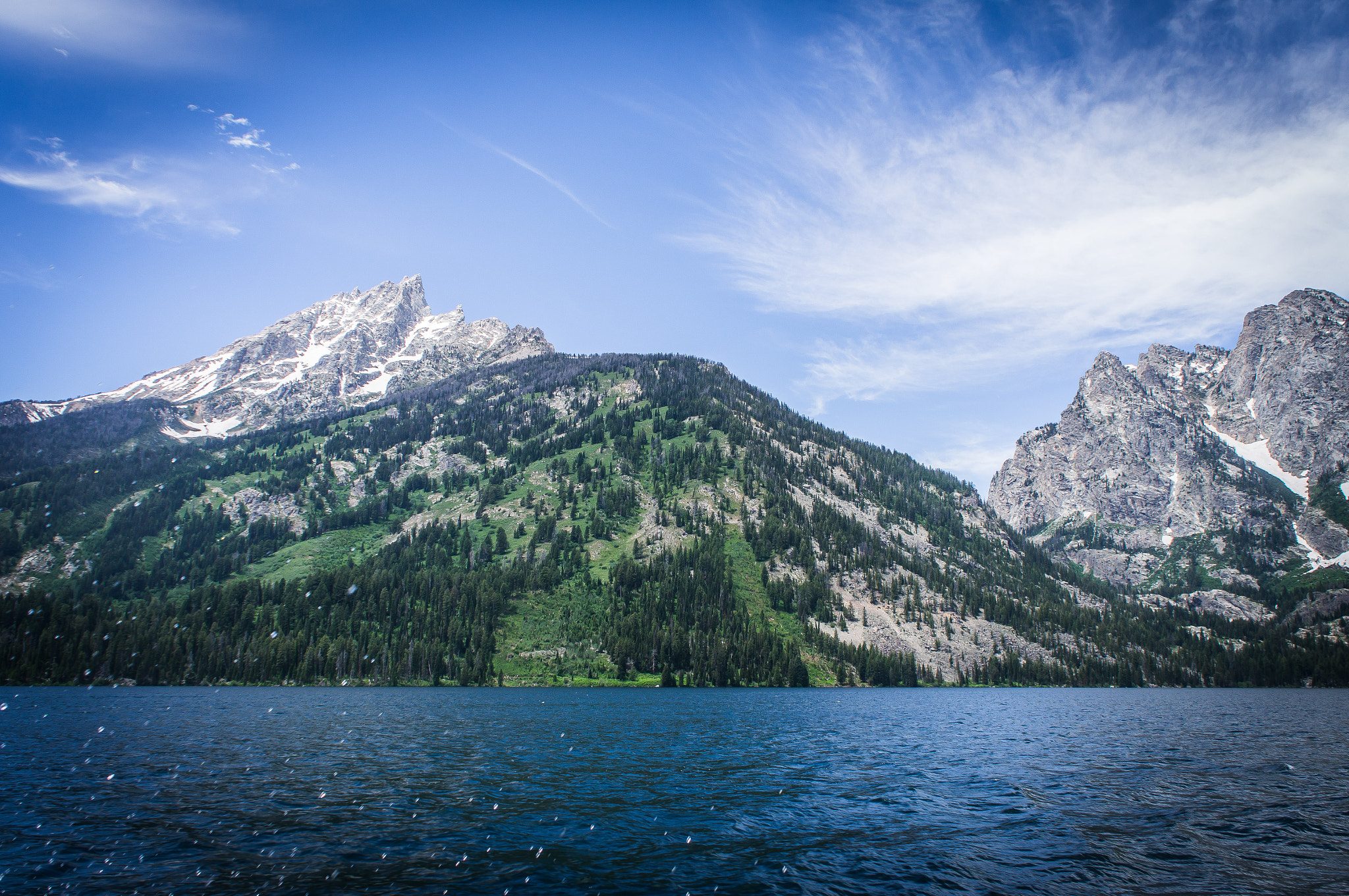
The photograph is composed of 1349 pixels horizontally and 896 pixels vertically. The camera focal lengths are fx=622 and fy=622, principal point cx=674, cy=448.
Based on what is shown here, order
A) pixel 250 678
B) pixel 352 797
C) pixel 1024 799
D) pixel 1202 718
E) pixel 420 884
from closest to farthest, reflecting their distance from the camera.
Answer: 1. pixel 420 884
2. pixel 352 797
3. pixel 1024 799
4. pixel 1202 718
5. pixel 250 678

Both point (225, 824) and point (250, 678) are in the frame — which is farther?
point (250, 678)

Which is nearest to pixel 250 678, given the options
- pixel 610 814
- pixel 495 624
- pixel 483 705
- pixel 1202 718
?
pixel 495 624

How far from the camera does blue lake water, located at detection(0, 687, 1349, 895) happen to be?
25312mm

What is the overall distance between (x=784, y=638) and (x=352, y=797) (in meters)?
173

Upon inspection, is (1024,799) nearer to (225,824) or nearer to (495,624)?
(225,824)

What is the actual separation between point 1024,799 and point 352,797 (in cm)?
4181

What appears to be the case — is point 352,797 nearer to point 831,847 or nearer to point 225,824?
point 225,824

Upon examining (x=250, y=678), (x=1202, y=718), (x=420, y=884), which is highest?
(x=420, y=884)

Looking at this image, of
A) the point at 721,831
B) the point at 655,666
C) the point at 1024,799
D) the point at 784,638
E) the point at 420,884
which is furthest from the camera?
the point at 784,638

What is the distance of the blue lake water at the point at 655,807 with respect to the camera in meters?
25.3

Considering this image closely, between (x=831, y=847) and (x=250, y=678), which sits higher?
(x=831, y=847)

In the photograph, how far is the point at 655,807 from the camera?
121 ft

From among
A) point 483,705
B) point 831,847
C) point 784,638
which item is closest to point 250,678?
point 483,705

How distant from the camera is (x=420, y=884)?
23.4 m
